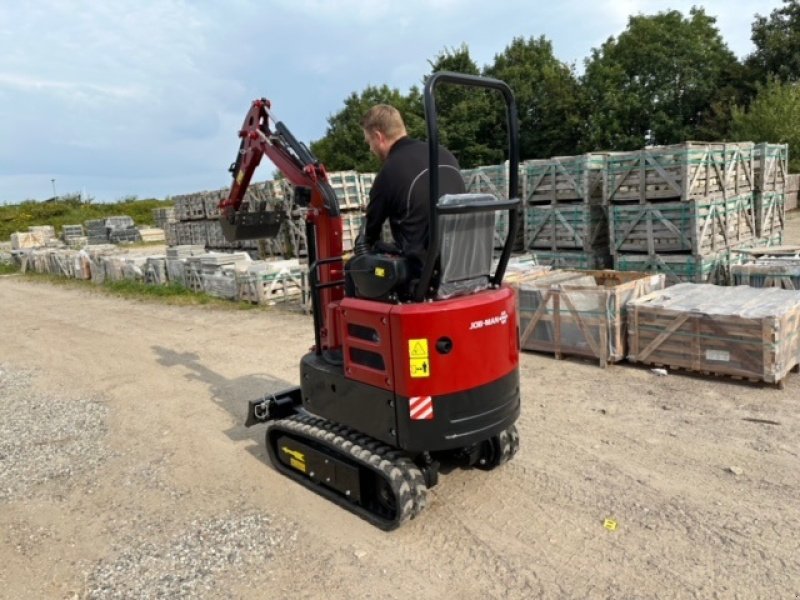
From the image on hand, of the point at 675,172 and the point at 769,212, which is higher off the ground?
the point at 675,172

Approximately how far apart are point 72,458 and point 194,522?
2.25 metres

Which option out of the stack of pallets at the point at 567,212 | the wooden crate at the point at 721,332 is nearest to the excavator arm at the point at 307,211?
the wooden crate at the point at 721,332

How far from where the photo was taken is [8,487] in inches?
225

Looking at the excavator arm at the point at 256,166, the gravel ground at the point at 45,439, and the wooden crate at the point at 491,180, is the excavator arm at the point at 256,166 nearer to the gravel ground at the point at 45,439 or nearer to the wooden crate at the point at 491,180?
the gravel ground at the point at 45,439

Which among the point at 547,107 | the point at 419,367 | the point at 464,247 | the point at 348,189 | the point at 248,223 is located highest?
the point at 547,107

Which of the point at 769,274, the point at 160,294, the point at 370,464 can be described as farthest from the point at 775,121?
the point at 370,464

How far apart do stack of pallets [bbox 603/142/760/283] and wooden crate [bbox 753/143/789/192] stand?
138cm

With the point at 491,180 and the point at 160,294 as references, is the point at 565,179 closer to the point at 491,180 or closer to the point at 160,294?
the point at 491,180

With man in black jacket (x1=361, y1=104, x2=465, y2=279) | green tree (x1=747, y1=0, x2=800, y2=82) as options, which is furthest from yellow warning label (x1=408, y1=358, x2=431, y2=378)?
green tree (x1=747, y1=0, x2=800, y2=82)

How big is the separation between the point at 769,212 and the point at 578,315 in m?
9.25

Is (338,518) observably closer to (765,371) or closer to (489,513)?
(489,513)

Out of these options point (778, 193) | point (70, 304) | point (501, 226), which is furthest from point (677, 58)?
point (70, 304)

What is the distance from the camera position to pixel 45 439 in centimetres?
688

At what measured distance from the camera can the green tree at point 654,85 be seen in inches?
1473
